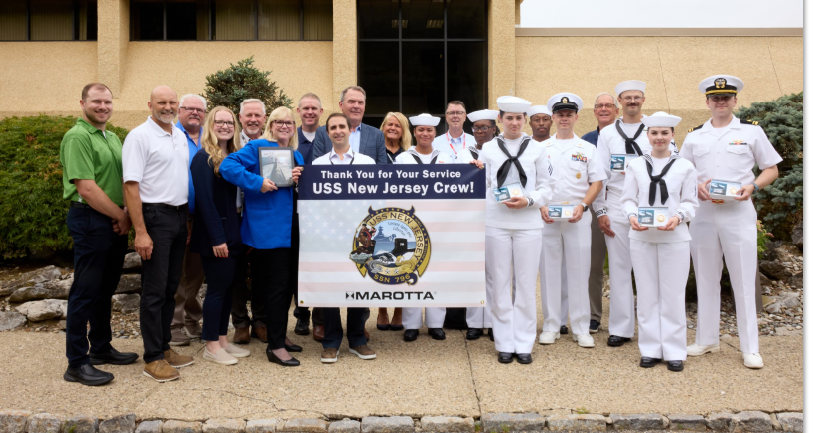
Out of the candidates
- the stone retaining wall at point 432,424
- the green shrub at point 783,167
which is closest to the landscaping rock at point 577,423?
the stone retaining wall at point 432,424

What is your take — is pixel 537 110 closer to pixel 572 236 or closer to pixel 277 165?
pixel 572 236

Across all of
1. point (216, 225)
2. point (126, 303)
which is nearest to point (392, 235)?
point (216, 225)

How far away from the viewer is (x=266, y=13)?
727 inches

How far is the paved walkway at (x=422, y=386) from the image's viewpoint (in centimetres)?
412

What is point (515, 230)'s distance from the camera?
5.28m

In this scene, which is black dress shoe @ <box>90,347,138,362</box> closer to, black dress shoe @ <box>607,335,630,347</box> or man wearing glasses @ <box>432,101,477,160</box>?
man wearing glasses @ <box>432,101,477,160</box>

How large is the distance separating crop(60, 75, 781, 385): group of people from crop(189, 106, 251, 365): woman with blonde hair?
0.01 m

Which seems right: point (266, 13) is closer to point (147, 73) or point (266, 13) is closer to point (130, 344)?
point (147, 73)

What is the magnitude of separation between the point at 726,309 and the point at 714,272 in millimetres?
2475

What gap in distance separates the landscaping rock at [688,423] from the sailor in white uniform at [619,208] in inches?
68.3

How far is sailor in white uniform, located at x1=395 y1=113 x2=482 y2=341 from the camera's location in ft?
18.7

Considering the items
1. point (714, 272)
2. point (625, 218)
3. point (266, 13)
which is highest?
point (266, 13)

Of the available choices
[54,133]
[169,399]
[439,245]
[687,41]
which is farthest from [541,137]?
[687,41]

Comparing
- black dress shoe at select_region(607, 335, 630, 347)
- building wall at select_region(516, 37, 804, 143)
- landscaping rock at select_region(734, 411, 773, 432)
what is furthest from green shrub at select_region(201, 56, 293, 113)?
landscaping rock at select_region(734, 411, 773, 432)
